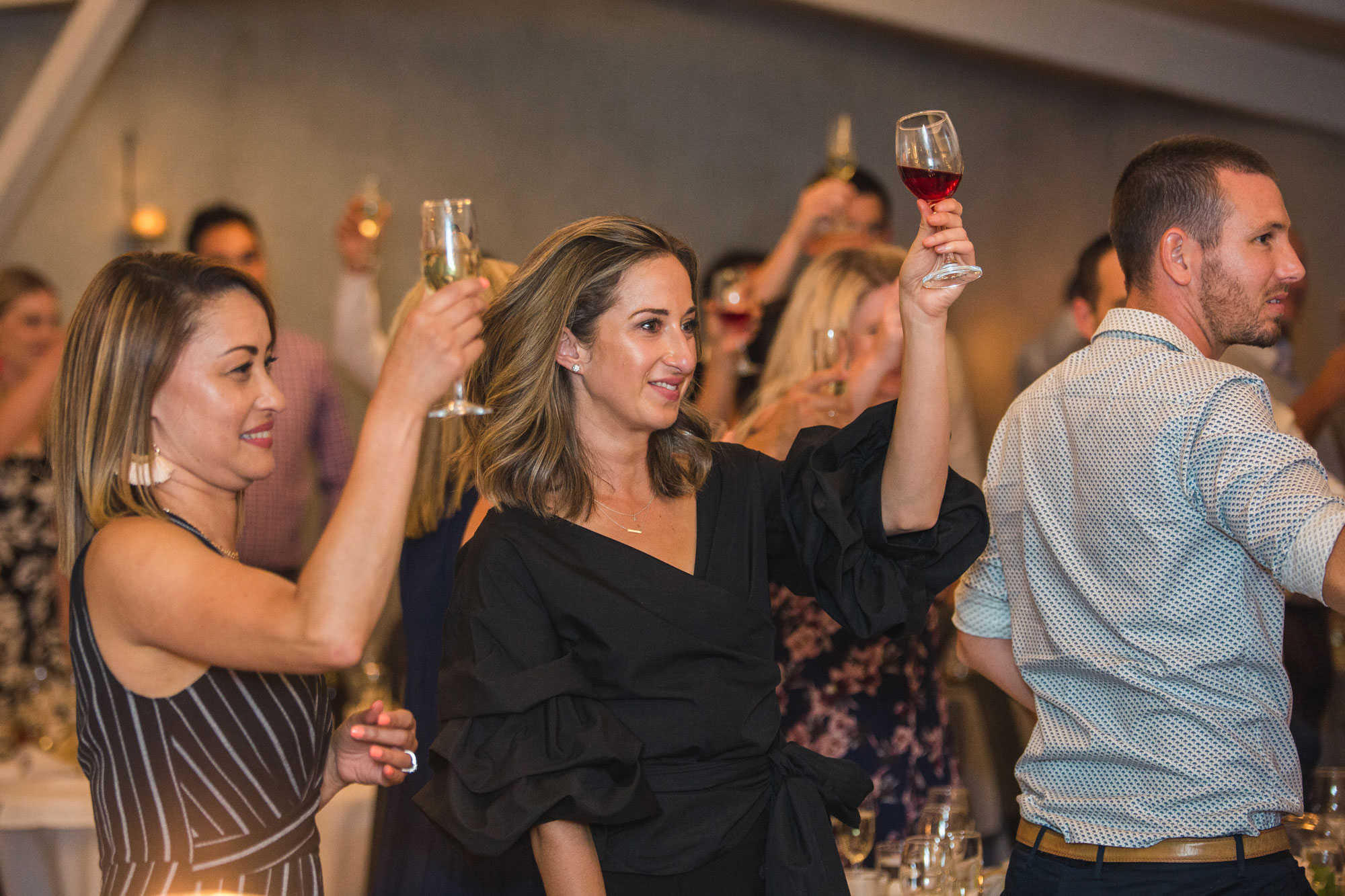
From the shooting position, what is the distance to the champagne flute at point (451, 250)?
1575 millimetres

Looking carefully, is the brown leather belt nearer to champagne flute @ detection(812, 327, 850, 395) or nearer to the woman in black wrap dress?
the woman in black wrap dress

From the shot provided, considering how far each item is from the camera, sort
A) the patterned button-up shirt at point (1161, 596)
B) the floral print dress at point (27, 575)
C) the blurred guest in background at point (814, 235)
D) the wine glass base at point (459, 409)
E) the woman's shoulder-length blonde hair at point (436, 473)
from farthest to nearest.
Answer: the floral print dress at point (27, 575)
the blurred guest in background at point (814, 235)
the woman's shoulder-length blonde hair at point (436, 473)
the patterned button-up shirt at point (1161, 596)
the wine glass base at point (459, 409)

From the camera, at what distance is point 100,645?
71.0 inches

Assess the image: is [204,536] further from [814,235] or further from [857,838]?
[814,235]

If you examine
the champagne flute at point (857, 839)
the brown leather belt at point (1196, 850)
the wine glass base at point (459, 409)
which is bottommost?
the champagne flute at point (857, 839)

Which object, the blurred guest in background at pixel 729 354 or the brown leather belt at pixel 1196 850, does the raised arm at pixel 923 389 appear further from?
the blurred guest in background at pixel 729 354

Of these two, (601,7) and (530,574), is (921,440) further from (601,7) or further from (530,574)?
(601,7)

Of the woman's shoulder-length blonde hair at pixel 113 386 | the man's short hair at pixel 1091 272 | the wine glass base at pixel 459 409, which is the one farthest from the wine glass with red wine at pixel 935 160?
the man's short hair at pixel 1091 272

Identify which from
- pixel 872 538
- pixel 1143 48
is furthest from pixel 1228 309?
pixel 1143 48

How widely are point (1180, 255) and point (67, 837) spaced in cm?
269

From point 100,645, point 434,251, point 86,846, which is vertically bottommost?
point 86,846

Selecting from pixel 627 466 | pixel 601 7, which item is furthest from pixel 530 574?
pixel 601 7

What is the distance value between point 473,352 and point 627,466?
2.32ft

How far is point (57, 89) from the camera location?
457 centimetres
